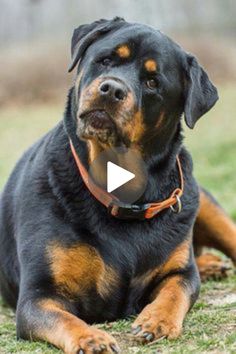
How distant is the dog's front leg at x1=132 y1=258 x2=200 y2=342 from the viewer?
3.96 metres

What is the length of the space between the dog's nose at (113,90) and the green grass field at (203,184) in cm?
120

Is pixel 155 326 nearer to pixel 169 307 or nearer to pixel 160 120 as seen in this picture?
pixel 169 307

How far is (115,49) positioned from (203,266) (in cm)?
210

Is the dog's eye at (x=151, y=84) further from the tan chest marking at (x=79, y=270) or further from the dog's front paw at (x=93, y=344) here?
the dog's front paw at (x=93, y=344)

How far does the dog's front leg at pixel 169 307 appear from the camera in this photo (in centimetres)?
396

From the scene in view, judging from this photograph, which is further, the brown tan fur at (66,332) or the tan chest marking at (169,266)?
the tan chest marking at (169,266)

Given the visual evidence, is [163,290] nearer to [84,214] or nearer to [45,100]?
[84,214]

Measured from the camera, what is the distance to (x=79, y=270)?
430 cm

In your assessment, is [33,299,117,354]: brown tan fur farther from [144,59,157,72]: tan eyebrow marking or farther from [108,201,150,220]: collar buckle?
[144,59,157,72]: tan eyebrow marking

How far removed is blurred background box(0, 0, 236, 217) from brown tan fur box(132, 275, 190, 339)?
12722mm

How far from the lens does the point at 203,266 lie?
586 cm

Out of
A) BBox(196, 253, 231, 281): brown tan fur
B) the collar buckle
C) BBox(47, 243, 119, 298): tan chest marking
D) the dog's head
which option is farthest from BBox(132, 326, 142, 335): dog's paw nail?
BBox(196, 253, 231, 281): brown tan fur

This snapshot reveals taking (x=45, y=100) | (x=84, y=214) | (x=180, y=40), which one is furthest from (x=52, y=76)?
(x=84, y=214)
